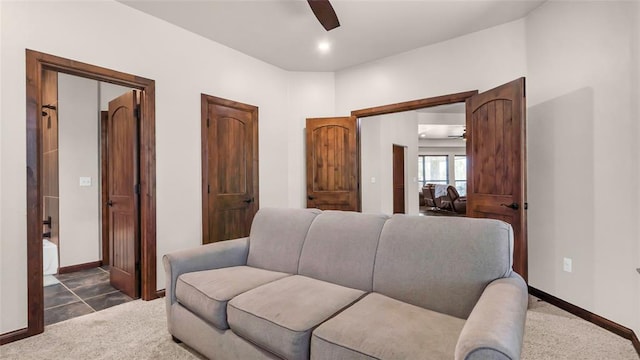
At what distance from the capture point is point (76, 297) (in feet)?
9.87

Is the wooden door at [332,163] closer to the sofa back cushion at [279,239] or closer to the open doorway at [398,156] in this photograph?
the open doorway at [398,156]

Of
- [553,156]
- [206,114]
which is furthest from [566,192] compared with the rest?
[206,114]

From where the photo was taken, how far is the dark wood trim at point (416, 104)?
3496mm

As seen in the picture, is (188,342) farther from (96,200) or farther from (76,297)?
(96,200)

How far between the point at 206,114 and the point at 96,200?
2.04 m

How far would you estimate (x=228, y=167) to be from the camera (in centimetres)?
377

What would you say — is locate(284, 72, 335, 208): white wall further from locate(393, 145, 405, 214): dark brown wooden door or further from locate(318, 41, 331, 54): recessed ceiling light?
locate(393, 145, 405, 214): dark brown wooden door

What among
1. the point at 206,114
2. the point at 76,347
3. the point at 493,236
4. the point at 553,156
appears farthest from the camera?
the point at 206,114

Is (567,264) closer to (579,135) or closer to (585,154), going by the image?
(585,154)

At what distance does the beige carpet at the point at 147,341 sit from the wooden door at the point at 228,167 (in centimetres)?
121

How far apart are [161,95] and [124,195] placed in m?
1.07

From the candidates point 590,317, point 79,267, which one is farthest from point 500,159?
point 79,267

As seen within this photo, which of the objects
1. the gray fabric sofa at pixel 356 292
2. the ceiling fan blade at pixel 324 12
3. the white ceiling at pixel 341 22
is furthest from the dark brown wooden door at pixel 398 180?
the gray fabric sofa at pixel 356 292

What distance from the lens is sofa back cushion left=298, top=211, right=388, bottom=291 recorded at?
187 centimetres
